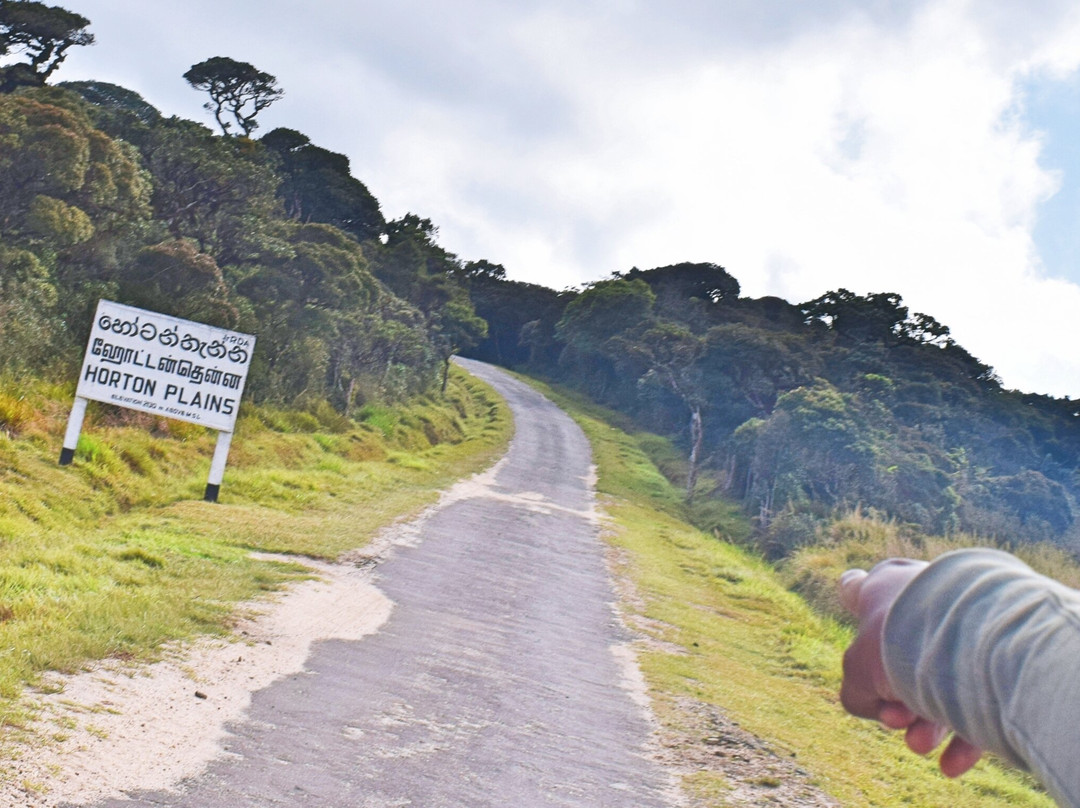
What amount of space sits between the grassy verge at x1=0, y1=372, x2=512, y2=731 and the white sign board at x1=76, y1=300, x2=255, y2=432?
79 cm

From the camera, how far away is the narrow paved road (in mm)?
5270

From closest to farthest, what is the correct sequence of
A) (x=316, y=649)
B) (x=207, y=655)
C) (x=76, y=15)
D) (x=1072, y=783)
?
1. (x=1072, y=783)
2. (x=207, y=655)
3. (x=316, y=649)
4. (x=76, y=15)

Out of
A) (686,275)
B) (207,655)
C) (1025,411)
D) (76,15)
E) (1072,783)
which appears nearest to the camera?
(1072,783)

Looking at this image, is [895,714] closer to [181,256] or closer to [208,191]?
[181,256]

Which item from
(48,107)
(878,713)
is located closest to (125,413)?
(48,107)

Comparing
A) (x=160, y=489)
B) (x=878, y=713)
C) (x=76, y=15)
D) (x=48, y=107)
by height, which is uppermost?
(x=76, y=15)

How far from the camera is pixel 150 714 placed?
5.61 meters

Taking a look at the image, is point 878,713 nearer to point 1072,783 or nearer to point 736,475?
point 1072,783

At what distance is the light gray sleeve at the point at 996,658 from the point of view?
90 centimetres

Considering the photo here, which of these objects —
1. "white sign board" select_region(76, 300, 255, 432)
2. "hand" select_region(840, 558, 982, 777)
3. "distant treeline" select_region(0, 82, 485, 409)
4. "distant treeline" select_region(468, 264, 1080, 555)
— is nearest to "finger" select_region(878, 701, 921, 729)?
"hand" select_region(840, 558, 982, 777)

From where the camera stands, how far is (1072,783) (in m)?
0.86

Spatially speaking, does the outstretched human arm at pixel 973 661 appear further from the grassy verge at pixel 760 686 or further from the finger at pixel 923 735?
the grassy verge at pixel 760 686

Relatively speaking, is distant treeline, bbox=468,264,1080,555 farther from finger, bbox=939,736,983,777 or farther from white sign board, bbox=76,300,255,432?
finger, bbox=939,736,983,777

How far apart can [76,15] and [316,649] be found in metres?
28.7
